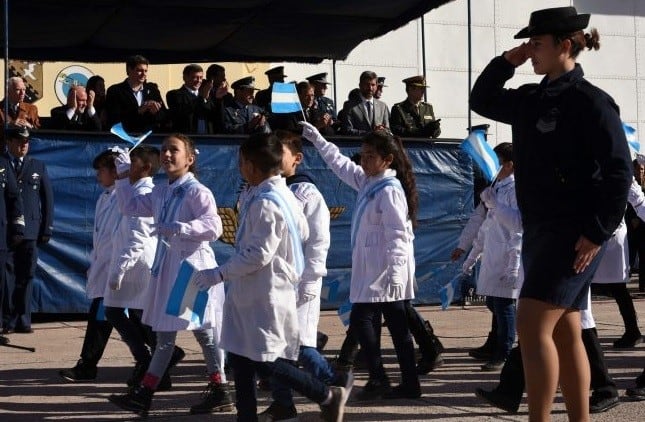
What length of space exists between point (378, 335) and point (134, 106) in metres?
5.84

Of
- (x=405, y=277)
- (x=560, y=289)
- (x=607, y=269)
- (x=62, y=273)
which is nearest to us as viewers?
(x=560, y=289)

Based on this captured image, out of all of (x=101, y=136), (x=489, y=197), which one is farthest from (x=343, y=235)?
(x=489, y=197)

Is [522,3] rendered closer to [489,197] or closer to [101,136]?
[101,136]

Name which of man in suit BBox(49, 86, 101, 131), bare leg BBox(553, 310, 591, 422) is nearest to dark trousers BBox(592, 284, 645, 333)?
bare leg BBox(553, 310, 591, 422)

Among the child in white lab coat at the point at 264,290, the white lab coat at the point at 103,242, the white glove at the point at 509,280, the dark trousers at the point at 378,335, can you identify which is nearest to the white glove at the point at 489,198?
the white glove at the point at 509,280

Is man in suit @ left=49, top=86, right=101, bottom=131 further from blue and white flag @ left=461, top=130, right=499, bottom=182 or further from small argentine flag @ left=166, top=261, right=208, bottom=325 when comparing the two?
small argentine flag @ left=166, top=261, right=208, bottom=325

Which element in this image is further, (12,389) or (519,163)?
(12,389)

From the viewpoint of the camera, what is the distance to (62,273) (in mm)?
12086

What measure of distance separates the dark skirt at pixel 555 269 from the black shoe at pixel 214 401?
241 centimetres

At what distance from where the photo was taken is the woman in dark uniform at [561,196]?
5.12 m

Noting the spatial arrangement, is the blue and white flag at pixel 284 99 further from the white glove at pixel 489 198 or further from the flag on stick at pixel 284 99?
the white glove at pixel 489 198

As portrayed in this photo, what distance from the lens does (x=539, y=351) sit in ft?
16.8

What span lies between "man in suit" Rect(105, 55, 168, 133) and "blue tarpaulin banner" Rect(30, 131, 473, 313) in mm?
310

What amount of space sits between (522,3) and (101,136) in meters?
10.7
